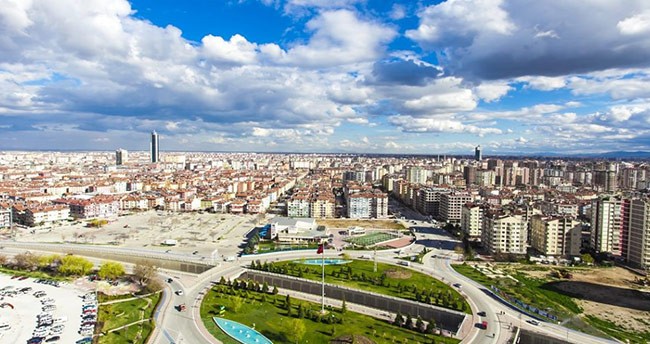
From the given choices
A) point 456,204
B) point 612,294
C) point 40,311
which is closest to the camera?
point 40,311

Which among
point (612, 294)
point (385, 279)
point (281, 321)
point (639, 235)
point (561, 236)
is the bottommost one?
point (281, 321)

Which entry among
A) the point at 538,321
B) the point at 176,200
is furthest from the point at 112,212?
the point at 538,321

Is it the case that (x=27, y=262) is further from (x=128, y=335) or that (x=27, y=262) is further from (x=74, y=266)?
(x=128, y=335)

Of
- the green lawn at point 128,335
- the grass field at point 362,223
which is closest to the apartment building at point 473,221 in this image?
the grass field at point 362,223

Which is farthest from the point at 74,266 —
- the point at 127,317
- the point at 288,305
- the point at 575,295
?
the point at 575,295

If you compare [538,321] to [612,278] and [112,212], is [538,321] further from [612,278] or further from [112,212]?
[112,212]
